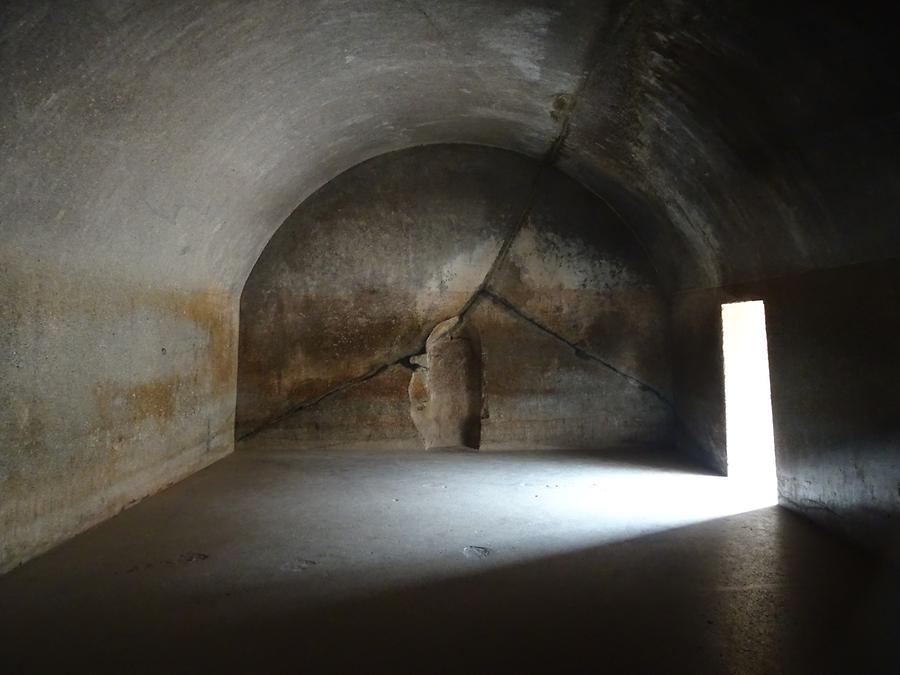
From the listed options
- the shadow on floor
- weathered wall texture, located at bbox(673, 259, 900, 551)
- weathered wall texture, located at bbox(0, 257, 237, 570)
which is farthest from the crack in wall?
the shadow on floor

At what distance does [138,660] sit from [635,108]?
4.63m

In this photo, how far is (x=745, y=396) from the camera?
5.32 meters

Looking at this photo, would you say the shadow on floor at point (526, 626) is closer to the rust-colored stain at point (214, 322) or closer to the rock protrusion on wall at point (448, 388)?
the rust-colored stain at point (214, 322)

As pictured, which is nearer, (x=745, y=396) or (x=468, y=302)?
(x=745, y=396)

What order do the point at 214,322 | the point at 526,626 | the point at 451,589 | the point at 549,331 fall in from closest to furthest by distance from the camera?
the point at 526,626 → the point at 451,589 → the point at 214,322 → the point at 549,331

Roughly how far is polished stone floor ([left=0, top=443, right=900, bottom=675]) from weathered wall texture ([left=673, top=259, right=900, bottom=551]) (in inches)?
11.2

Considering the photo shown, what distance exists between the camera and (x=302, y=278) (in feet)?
22.1

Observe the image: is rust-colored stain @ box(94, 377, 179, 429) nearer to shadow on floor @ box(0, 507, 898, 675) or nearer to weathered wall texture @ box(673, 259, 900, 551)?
shadow on floor @ box(0, 507, 898, 675)

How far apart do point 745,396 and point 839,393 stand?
1798 millimetres

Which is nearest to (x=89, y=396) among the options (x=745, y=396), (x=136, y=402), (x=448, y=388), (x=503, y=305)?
(x=136, y=402)

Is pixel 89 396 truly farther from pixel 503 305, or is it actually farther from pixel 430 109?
pixel 503 305

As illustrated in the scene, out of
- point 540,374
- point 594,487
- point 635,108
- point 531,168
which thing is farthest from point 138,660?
point 531,168

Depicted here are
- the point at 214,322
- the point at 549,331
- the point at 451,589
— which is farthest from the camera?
the point at 549,331

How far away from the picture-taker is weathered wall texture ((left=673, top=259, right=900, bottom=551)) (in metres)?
3.11
